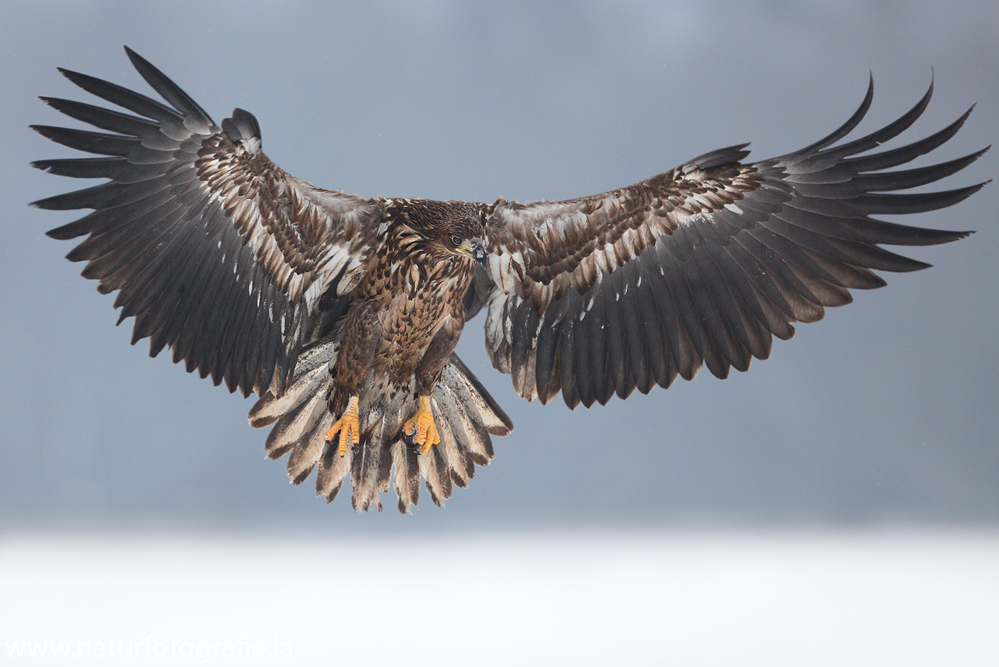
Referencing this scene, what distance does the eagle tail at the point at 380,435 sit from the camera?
3512mm

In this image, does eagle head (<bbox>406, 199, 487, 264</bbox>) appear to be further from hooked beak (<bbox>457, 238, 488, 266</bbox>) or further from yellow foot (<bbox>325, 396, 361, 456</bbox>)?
yellow foot (<bbox>325, 396, 361, 456</bbox>)

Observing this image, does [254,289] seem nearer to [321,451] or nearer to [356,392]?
[356,392]

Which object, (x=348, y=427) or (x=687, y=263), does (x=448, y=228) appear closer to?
(x=348, y=427)

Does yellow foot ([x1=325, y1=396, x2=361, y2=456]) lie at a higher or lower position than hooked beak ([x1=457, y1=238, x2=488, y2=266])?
lower

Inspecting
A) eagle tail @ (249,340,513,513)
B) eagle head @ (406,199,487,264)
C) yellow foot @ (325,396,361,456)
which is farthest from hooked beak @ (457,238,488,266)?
yellow foot @ (325,396,361,456)

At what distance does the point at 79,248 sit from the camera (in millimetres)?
2840

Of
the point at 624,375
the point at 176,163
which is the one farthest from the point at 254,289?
the point at 624,375

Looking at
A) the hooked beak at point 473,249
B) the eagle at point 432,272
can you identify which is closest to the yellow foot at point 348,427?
the eagle at point 432,272

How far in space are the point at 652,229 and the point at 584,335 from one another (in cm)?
59

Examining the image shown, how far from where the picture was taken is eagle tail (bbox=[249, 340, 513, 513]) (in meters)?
3.51

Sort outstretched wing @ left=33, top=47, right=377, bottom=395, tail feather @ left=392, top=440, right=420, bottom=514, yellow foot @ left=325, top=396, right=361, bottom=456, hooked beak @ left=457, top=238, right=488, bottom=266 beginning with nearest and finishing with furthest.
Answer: outstretched wing @ left=33, top=47, right=377, bottom=395 < hooked beak @ left=457, top=238, right=488, bottom=266 < yellow foot @ left=325, top=396, right=361, bottom=456 < tail feather @ left=392, top=440, right=420, bottom=514

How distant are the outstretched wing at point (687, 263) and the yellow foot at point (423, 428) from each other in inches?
17.2

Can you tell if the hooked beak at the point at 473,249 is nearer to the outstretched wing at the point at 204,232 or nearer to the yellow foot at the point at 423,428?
the outstretched wing at the point at 204,232

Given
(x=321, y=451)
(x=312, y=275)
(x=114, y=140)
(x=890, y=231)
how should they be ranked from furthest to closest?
1. (x=321, y=451)
2. (x=312, y=275)
3. (x=890, y=231)
4. (x=114, y=140)
